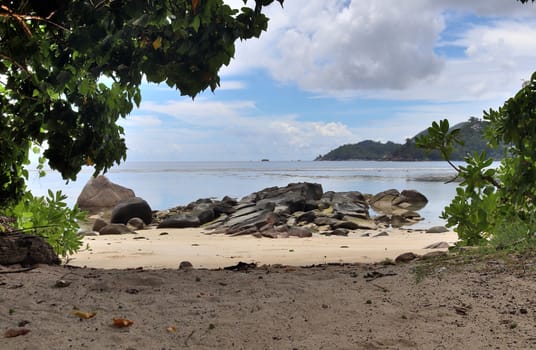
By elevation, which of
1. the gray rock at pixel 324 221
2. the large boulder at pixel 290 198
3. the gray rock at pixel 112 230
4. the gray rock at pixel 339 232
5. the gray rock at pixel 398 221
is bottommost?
the gray rock at pixel 398 221

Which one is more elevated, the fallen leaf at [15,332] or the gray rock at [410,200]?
the fallen leaf at [15,332]

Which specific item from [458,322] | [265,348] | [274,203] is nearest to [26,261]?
[265,348]

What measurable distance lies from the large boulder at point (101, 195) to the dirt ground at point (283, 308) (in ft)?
63.5

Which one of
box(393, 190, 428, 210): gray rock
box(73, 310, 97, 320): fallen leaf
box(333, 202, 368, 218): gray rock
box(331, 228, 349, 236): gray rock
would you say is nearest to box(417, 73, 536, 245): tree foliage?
box(73, 310, 97, 320): fallen leaf

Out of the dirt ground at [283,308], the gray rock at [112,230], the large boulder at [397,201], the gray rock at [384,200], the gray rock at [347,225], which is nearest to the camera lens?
the dirt ground at [283,308]

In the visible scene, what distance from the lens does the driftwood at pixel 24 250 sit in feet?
15.6

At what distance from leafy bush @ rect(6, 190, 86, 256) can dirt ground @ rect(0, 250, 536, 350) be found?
5.20 feet

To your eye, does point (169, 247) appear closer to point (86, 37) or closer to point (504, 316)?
point (86, 37)

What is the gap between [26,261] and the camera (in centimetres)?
Answer: 493

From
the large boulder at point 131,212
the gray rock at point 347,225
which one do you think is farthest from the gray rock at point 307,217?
the large boulder at point 131,212

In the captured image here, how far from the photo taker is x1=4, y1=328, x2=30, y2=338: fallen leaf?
284 centimetres

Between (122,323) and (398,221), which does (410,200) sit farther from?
(122,323)

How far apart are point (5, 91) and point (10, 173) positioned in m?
0.94

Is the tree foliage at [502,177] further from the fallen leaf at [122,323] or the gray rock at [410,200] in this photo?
the gray rock at [410,200]
